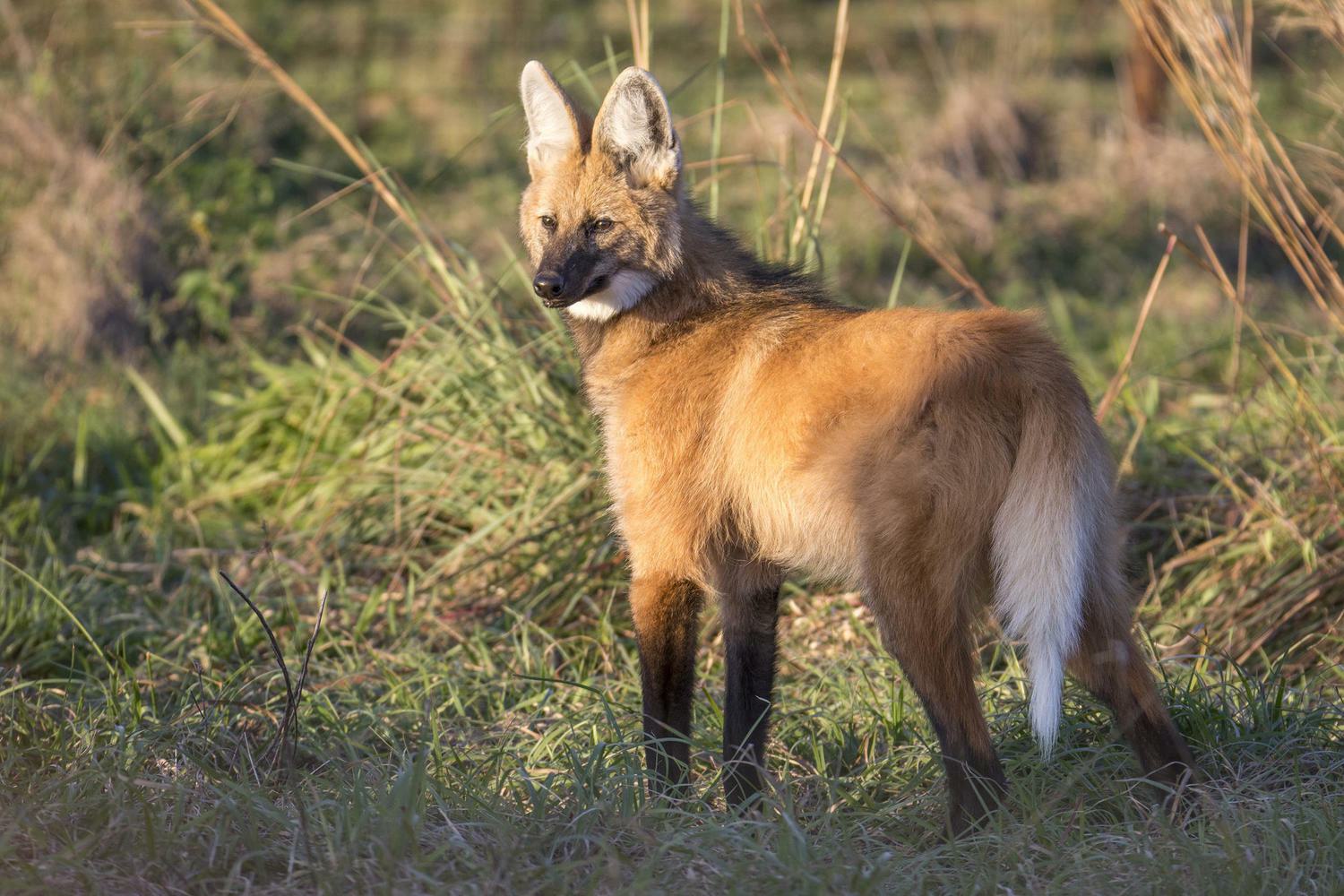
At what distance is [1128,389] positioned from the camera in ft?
15.2

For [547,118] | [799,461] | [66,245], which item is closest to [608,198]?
[547,118]

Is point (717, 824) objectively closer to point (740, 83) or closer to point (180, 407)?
point (180, 407)

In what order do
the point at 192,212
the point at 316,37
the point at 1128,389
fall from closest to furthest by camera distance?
1. the point at 1128,389
2. the point at 192,212
3. the point at 316,37

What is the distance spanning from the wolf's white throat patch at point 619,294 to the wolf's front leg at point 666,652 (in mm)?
721

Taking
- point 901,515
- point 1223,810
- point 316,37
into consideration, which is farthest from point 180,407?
point 316,37

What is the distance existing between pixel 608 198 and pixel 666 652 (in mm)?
1177

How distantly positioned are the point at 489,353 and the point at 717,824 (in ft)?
7.15

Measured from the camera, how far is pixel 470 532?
435 centimetres

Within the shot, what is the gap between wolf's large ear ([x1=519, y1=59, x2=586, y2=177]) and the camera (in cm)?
324

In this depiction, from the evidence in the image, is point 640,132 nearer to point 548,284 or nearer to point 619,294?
point 619,294

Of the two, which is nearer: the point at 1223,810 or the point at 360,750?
the point at 1223,810

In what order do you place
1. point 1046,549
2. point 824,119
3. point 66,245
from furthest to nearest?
point 66,245
point 824,119
point 1046,549

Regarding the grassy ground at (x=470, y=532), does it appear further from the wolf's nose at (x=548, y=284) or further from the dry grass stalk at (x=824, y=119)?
the wolf's nose at (x=548, y=284)

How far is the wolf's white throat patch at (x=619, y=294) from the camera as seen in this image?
3.07 m
